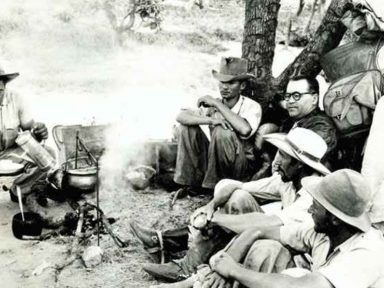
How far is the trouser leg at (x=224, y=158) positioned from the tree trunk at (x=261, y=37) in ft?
4.77

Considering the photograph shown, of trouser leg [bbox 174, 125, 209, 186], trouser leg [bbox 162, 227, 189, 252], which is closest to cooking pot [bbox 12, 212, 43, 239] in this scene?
trouser leg [bbox 162, 227, 189, 252]

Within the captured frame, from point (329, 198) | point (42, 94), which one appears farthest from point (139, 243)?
point (42, 94)

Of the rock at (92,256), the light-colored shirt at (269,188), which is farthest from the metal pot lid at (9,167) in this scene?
the light-colored shirt at (269,188)

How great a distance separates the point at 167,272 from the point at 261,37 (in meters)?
3.85

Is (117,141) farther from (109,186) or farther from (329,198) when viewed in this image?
(329,198)

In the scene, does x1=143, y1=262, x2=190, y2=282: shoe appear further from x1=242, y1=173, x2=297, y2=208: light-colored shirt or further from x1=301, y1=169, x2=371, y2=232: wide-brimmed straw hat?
x1=301, y1=169, x2=371, y2=232: wide-brimmed straw hat

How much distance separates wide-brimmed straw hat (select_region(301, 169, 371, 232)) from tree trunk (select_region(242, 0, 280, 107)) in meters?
4.19

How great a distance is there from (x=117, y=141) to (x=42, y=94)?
12.2 feet

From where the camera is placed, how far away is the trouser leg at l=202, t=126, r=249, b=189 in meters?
5.74

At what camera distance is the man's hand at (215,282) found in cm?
329

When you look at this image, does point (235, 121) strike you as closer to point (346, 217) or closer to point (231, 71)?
point (231, 71)

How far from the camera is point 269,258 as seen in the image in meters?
3.33

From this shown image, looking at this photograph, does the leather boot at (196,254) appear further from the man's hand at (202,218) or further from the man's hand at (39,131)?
the man's hand at (39,131)

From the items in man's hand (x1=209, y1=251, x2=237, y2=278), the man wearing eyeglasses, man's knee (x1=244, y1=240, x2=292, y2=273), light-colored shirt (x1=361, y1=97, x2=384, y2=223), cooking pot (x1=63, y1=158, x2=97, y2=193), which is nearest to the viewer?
man's hand (x1=209, y1=251, x2=237, y2=278)
